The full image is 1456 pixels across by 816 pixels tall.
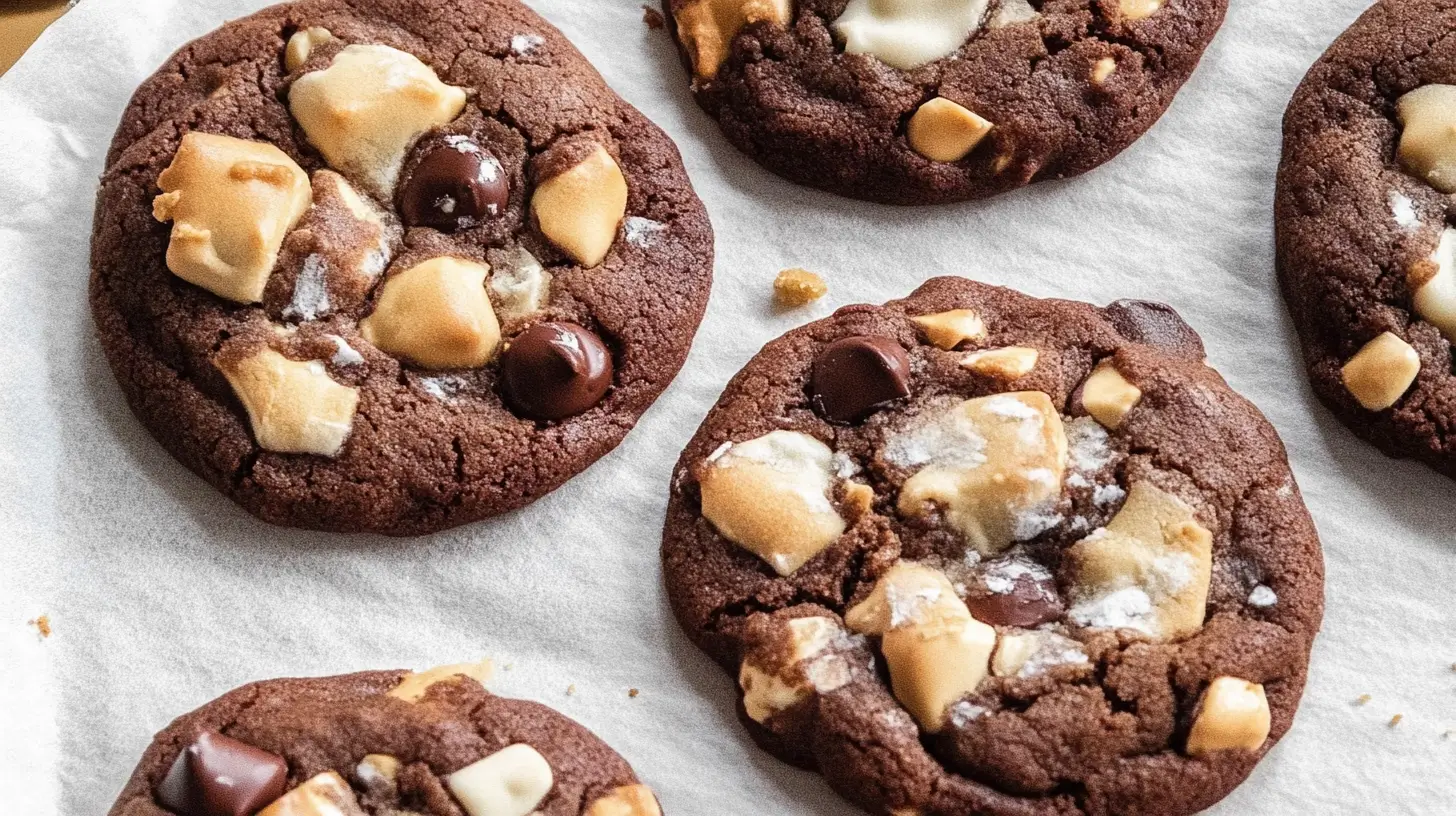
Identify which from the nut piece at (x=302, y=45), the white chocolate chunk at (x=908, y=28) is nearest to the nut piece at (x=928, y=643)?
the white chocolate chunk at (x=908, y=28)

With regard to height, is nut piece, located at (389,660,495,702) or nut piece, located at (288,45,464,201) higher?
nut piece, located at (288,45,464,201)

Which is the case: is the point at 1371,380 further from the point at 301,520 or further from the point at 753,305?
the point at 301,520

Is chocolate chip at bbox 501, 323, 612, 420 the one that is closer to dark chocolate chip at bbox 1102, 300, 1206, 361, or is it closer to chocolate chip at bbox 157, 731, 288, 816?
chocolate chip at bbox 157, 731, 288, 816

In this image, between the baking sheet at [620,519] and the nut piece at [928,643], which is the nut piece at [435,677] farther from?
the nut piece at [928,643]

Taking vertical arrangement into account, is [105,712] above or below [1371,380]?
below

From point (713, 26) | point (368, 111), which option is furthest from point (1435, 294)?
point (368, 111)

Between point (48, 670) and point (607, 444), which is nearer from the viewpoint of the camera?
point (48, 670)

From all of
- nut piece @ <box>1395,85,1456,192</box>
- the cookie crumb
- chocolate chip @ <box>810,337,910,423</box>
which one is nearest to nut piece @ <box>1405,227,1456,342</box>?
nut piece @ <box>1395,85,1456,192</box>

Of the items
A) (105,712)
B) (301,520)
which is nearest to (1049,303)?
(301,520)
